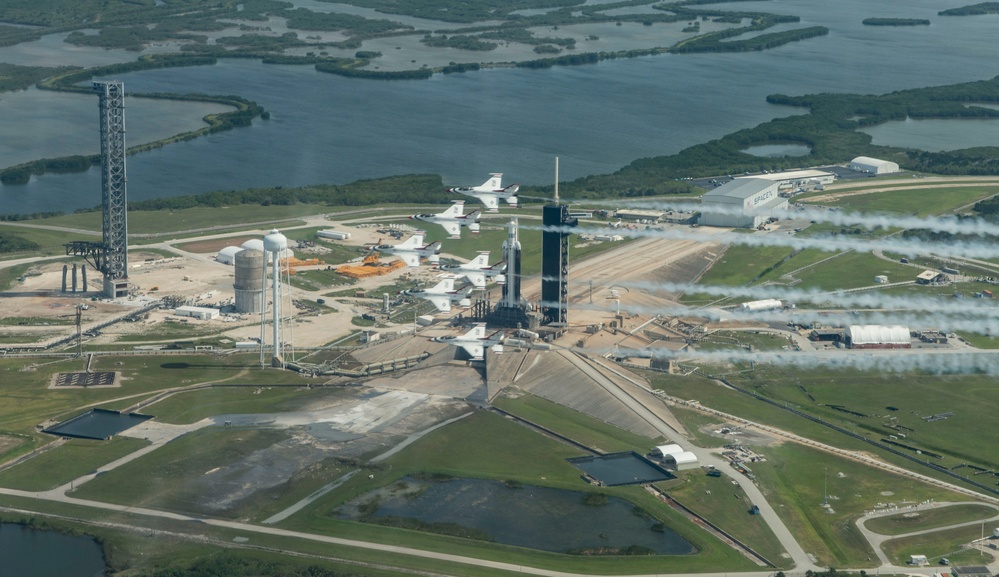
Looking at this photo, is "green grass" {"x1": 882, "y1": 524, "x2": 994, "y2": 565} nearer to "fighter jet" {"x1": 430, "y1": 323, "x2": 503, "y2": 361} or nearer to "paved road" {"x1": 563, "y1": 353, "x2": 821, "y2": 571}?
"paved road" {"x1": 563, "y1": 353, "x2": 821, "y2": 571}

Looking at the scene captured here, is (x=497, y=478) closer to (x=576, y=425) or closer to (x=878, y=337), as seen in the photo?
(x=576, y=425)

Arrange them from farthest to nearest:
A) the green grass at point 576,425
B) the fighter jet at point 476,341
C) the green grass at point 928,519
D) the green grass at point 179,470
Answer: the fighter jet at point 476,341 < the green grass at point 576,425 < the green grass at point 179,470 < the green grass at point 928,519

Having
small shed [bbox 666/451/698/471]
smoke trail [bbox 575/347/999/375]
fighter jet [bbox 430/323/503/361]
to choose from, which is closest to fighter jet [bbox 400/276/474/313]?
fighter jet [bbox 430/323/503/361]

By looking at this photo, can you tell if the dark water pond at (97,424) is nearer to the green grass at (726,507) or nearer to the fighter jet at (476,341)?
the fighter jet at (476,341)

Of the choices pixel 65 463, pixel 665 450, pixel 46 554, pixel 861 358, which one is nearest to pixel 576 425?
pixel 665 450

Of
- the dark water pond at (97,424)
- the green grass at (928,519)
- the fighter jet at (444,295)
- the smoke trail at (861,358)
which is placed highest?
the fighter jet at (444,295)

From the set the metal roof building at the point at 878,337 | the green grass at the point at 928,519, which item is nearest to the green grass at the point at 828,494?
the green grass at the point at 928,519
